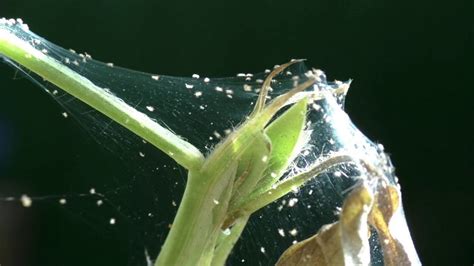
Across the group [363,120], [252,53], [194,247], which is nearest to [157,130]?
[194,247]

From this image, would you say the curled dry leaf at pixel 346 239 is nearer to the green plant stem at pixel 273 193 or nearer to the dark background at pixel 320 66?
the green plant stem at pixel 273 193

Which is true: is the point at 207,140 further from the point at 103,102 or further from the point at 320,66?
the point at 320,66

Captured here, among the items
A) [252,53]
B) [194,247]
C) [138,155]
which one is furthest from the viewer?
[252,53]

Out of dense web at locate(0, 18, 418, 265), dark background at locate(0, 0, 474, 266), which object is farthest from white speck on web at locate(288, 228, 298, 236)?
dark background at locate(0, 0, 474, 266)

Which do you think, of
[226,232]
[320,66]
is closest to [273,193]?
[226,232]

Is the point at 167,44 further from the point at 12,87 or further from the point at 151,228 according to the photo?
the point at 151,228
